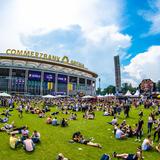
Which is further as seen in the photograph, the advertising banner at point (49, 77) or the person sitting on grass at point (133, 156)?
the advertising banner at point (49, 77)

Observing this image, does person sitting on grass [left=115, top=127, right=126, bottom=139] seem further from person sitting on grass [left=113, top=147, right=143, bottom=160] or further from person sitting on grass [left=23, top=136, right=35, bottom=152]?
person sitting on grass [left=23, top=136, right=35, bottom=152]

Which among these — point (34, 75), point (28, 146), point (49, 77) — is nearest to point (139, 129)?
point (28, 146)

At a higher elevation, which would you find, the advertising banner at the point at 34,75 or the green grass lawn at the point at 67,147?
the advertising banner at the point at 34,75

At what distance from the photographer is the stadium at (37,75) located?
337 feet

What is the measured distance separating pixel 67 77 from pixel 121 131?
319ft

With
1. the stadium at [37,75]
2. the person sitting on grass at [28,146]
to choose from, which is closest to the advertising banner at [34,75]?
the stadium at [37,75]

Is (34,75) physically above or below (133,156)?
above

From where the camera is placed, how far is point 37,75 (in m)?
107

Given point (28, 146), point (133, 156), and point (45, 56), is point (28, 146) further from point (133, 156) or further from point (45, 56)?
point (45, 56)

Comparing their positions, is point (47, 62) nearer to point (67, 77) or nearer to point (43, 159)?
point (67, 77)

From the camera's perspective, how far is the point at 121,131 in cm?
2033

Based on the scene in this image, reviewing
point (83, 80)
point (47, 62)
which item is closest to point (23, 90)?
point (47, 62)

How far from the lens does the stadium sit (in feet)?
337

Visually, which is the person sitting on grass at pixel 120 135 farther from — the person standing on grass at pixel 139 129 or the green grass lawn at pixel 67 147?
the person standing on grass at pixel 139 129
